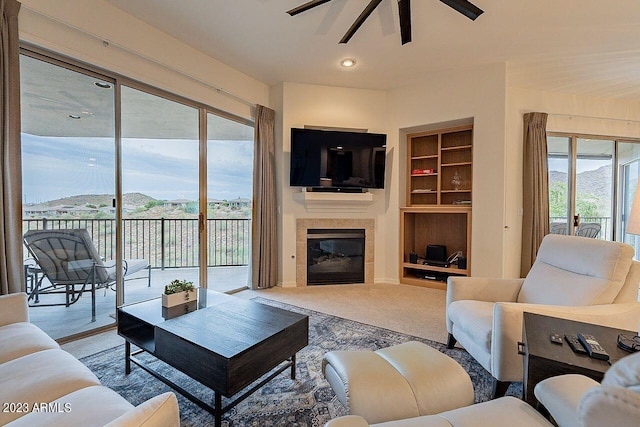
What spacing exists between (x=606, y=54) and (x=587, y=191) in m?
2.16

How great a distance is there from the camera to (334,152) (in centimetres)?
400

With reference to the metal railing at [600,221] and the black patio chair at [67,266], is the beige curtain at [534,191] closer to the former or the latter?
the metal railing at [600,221]

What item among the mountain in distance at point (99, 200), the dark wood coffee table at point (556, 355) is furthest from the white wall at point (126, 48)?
the dark wood coffee table at point (556, 355)

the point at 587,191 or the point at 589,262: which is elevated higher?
the point at 587,191

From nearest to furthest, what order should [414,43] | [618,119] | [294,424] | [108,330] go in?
[294,424], [108,330], [414,43], [618,119]

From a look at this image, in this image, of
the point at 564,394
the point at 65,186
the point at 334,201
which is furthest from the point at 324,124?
the point at 564,394

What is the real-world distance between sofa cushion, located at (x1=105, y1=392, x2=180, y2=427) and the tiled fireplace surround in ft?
11.0

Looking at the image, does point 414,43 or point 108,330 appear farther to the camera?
point 414,43

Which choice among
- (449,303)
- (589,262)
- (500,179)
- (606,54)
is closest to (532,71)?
(606,54)

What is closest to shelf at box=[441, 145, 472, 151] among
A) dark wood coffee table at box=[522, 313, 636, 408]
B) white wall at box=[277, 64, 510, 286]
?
white wall at box=[277, 64, 510, 286]

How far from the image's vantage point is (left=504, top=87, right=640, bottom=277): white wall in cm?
405

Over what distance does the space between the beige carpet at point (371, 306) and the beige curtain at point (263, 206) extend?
0.27 m

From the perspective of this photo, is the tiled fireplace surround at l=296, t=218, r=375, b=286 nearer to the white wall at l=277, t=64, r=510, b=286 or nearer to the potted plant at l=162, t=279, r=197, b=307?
the white wall at l=277, t=64, r=510, b=286

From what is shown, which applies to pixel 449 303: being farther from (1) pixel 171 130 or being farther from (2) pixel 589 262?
(1) pixel 171 130
